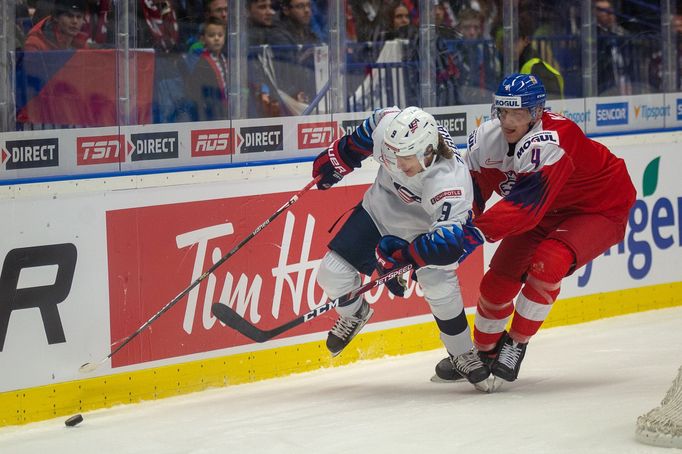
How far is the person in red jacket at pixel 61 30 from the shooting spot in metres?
4.90

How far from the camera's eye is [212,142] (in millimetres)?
5406

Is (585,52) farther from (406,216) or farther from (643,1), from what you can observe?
(406,216)

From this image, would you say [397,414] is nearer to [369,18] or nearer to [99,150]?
[99,150]

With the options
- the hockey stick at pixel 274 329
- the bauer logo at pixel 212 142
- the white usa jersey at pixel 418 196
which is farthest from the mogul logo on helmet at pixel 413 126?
the bauer logo at pixel 212 142

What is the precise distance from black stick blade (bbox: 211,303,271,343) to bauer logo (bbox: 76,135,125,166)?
28.4 inches

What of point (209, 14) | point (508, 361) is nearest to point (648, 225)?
point (508, 361)

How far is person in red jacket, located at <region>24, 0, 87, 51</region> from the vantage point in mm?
4902

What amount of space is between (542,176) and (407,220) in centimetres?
59

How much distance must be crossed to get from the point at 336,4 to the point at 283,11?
0.34 metres

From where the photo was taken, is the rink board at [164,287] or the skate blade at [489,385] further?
the skate blade at [489,385]

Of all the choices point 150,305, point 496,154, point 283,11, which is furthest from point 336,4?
point 150,305

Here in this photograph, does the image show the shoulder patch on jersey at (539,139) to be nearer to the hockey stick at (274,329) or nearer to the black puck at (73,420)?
the hockey stick at (274,329)

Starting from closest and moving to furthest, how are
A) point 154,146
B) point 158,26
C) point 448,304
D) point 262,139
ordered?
point 448,304 → point 154,146 → point 158,26 → point 262,139

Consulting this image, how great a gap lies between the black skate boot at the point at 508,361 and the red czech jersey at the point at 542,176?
507mm
